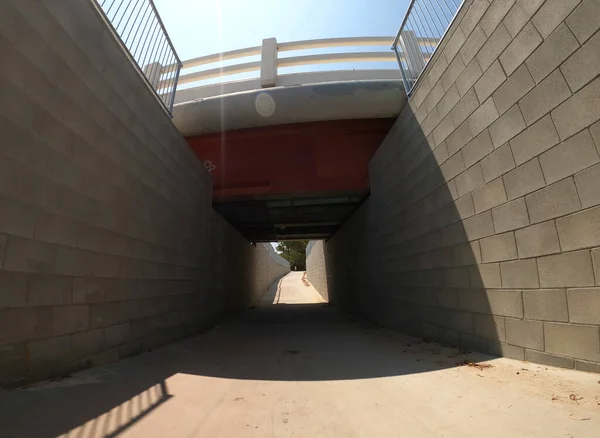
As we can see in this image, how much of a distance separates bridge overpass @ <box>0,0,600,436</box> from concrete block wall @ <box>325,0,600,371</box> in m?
0.02

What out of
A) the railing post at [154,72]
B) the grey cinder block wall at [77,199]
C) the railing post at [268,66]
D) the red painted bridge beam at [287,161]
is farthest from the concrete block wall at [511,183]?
the railing post at [154,72]

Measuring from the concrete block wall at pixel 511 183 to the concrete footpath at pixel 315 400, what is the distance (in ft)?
1.73

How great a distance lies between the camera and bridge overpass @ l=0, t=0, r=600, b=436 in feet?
9.37

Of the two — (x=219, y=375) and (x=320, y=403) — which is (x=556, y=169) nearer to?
(x=320, y=403)

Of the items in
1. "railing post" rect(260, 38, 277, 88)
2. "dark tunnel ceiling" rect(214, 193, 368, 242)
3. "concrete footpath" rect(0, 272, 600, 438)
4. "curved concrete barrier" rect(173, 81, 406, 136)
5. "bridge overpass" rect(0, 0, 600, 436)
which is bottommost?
"concrete footpath" rect(0, 272, 600, 438)

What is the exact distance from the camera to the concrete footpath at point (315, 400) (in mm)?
2398

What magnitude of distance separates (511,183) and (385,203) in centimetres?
413

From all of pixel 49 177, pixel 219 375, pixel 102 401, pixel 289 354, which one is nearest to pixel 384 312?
pixel 289 354

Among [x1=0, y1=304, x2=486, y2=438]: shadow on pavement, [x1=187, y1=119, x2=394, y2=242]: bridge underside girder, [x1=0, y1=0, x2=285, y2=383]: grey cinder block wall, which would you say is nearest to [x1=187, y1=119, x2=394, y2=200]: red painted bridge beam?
[x1=187, y1=119, x2=394, y2=242]: bridge underside girder

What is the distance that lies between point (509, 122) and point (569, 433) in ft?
9.28

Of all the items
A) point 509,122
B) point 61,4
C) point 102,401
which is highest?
point 61,4

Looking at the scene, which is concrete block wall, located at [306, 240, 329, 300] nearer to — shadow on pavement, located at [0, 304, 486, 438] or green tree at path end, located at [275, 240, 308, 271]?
shadow on pavement, located at [0, 304, 486, 438]

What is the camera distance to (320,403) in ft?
9.88

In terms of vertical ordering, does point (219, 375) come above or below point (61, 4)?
below
